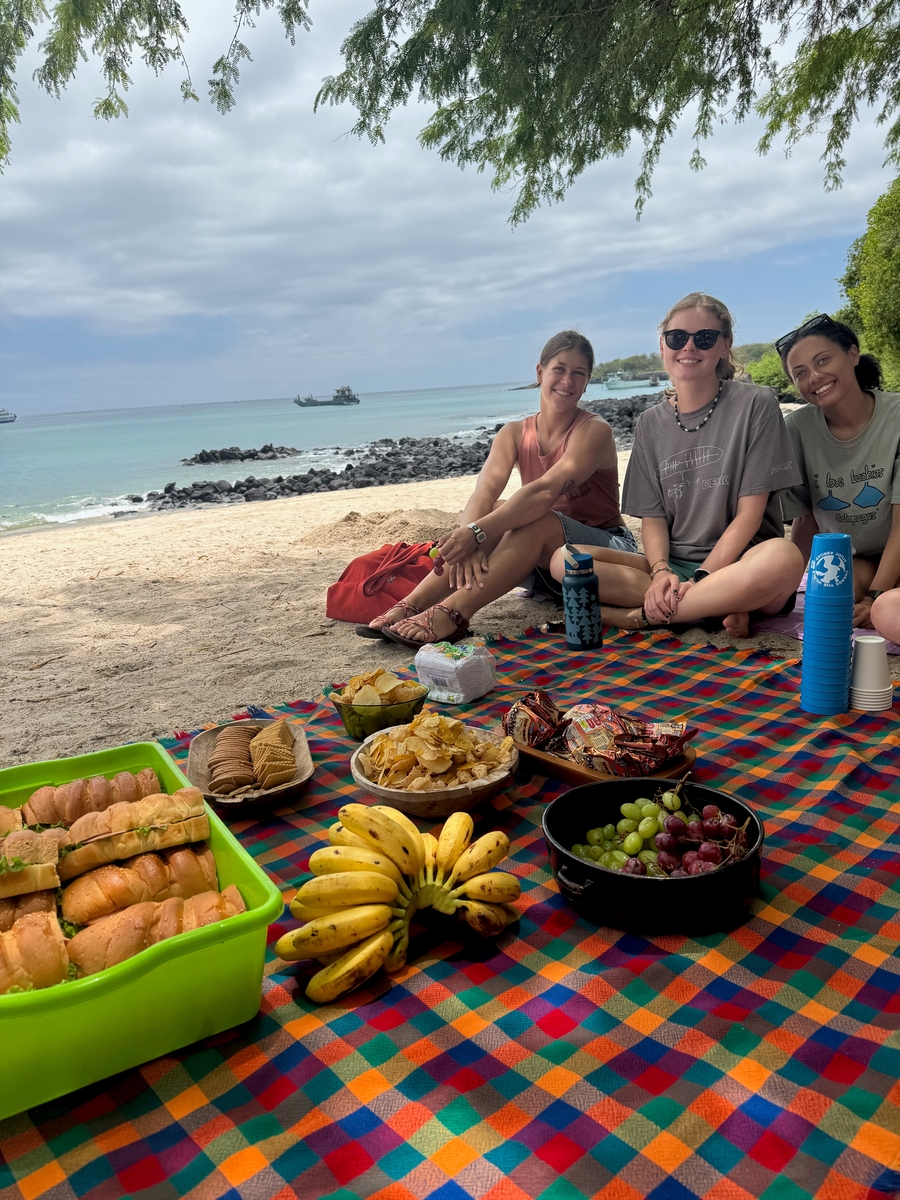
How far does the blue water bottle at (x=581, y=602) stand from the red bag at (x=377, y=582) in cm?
117

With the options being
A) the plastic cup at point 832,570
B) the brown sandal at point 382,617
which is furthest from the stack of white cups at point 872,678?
the brown sandal at point 382,617

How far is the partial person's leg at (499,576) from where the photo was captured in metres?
4.39

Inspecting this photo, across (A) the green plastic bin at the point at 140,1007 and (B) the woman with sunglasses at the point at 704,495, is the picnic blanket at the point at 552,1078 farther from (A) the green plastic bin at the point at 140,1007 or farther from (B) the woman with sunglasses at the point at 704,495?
(B) the woman with sunglasses at the point at 704,495

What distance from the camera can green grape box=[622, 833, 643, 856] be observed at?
183 centimetres

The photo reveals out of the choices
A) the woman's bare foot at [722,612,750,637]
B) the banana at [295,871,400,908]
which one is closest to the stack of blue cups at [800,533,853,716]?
the woman's bare foot at [722,612,750,637]

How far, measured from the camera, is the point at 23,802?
206 centimetres

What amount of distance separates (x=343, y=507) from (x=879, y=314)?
9.86 m

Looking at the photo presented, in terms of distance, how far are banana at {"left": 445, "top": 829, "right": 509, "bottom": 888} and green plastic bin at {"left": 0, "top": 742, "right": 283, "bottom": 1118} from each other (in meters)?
0.50

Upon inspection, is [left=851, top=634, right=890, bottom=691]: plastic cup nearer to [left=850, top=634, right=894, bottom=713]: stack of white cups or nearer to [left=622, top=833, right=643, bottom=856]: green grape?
[left=850, top=634, right=894, bottom=713]: stack of white cups

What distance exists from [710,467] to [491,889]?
312 centimetres

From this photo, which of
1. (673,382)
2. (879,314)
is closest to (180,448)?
(879,314)

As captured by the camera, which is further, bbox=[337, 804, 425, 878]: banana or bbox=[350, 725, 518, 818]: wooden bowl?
bbox=[350, 725, 518, 818]: wooden bowl

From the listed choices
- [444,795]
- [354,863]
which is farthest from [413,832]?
[444,795]

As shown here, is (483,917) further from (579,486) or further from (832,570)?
(579,486)
